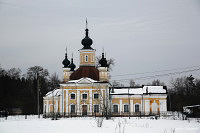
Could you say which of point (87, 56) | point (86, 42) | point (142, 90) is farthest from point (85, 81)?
point (142, 90)

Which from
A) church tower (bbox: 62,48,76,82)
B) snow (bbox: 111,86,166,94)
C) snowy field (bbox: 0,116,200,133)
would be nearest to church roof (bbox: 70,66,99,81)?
church tower (bbox: 62,48,76,82)

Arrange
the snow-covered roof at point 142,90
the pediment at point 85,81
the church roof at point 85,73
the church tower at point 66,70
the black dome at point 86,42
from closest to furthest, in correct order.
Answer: the pediment at point 85,81 → the church roof at point 85,73 → the snow-covered roof at point 142,90 → the black dome at point 86,42 → the church tower at point 66,70

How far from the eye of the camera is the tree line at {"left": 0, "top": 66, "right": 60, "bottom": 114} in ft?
196

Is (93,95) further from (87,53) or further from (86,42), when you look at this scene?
(86,42)

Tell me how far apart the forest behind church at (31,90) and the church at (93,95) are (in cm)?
1014

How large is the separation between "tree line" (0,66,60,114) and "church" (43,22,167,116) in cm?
1191

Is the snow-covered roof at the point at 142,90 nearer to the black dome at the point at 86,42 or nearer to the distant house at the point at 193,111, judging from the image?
the distant house at the point at 193,111

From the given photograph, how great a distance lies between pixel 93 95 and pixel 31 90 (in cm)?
2408

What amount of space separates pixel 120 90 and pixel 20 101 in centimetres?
2408

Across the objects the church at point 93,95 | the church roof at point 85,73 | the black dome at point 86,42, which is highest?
the black dome at point 86,42

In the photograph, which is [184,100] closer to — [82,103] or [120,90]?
[120,90]

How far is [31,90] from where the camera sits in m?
66.5

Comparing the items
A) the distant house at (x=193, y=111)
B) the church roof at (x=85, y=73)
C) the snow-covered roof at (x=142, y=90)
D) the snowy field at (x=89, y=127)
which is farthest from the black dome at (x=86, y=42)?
the snowy field at (x=89, y=127)

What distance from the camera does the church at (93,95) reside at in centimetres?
4625
